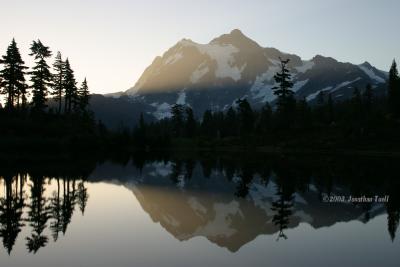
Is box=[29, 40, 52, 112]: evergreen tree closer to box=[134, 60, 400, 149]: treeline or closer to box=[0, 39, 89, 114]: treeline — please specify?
box=[0, 39, 89, 114]: treeline

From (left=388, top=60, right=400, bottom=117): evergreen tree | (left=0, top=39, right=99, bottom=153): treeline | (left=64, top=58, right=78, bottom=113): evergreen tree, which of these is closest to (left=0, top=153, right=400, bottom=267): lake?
(left=0, top=39, right=99, bottom=153): treeline

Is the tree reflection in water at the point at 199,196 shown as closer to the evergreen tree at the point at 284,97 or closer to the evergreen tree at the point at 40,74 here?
the evergreen tree at the point at 40,74

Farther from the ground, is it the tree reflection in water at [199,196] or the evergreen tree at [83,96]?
the evergreen tree at [83,96]

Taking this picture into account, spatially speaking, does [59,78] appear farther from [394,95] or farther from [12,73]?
[394,95]

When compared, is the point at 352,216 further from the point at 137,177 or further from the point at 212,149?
the point at 212,149

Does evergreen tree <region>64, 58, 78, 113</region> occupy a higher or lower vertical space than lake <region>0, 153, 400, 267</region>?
higher

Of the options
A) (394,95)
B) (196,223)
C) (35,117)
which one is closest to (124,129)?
(35,117)

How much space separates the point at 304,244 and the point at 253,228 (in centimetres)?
326

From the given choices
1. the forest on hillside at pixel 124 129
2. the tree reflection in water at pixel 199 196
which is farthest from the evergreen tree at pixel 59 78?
the tree reflection in water at pixel 199 196

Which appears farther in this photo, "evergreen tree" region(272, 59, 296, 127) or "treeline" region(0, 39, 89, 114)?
"evergreen tree" region(272, 59, 296, 127)

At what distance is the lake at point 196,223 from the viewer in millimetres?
14258

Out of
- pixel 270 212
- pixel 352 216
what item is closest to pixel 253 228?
pixel 270 212

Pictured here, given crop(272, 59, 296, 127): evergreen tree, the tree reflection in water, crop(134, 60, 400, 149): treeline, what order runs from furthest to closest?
1. crop(272, 59, 296, 127): evergreen tree
2. crop(134, 60, 400, 149): treeline
3. the tree reflection in water

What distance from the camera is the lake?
1426cm
